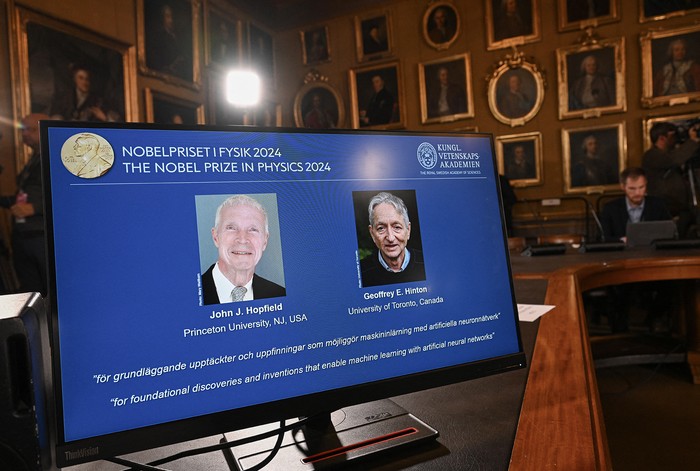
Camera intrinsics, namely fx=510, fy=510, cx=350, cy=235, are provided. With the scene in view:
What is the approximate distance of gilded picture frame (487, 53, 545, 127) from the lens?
285 inches

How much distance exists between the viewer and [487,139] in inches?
38.0

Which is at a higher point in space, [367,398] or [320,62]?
[320,62]

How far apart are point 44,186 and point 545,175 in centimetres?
745

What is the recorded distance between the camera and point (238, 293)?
718 millimetres

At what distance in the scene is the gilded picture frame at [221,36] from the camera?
22.8 feet

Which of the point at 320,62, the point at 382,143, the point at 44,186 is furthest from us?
the point at 320,62

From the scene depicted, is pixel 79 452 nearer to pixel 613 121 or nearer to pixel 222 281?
pixel 222 281

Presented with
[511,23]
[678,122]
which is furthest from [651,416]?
[511,23]

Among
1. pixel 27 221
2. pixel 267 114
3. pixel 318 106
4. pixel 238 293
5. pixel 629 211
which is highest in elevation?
pixel 318 106

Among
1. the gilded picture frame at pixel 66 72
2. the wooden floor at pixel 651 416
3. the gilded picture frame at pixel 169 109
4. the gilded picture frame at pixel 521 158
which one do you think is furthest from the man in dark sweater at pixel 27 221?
the gilded picture frame at pixel 521 158

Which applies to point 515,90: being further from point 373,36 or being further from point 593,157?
point 373,36

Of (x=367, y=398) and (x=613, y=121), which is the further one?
(x=613, y=121)

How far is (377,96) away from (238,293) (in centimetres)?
775

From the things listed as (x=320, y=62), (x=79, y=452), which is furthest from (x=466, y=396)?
(x=320, y=62)
